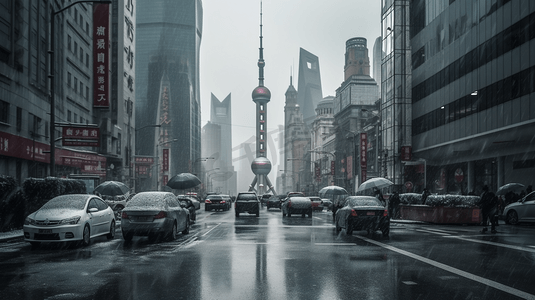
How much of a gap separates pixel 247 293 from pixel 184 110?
160 metres

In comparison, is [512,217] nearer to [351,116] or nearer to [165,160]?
[165,160]

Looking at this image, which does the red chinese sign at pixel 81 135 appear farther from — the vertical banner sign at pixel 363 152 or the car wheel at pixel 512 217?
the vertical banner sign at pixel 363 152

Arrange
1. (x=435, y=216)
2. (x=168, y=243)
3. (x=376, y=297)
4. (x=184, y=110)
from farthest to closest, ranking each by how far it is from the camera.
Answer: (x=184, y=110) → (x=435, y=216) → (x=168, y=243) → (x=376, y=297)

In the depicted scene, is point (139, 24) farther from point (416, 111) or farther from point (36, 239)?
point (36, 239)

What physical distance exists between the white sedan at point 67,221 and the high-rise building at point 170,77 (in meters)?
125

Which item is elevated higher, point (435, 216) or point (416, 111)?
point (416, 111)

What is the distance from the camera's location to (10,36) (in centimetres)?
3269

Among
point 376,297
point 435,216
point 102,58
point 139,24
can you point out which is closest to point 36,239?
point 376,297

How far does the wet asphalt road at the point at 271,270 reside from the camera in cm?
783

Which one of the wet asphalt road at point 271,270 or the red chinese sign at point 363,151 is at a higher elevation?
the red chinese sign at point 363,151

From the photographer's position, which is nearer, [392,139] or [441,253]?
[441,253]

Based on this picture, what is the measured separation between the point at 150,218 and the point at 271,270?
650 centimetres

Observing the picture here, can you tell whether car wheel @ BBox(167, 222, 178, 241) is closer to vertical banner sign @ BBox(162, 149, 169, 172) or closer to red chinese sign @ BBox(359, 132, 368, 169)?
red chinese sign @ BBox(359, 132, 368, 169)

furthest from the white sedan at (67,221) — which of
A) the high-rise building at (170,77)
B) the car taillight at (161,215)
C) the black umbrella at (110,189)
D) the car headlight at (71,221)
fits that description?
the high-rise building at (170,77)
